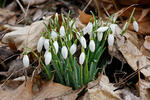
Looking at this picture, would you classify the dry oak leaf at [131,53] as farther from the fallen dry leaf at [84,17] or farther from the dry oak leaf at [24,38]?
the dry oak leaf at [24,38]

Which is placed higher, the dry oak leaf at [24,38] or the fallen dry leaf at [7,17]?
the fallen dry leaf at [7,17]

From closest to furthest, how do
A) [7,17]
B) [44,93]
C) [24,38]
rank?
[44,93], [24,38], [7,17]

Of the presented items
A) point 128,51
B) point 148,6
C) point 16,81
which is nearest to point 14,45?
point 16,81

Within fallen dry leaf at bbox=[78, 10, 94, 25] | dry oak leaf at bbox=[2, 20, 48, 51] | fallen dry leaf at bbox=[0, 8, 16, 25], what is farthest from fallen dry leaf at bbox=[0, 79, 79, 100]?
fallen dry leaf at bbox=[0, 8, 16, 25]

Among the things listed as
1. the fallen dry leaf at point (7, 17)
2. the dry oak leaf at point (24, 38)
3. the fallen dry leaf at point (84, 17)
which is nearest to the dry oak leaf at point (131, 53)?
the fallen dry leaf at point (84, 17)

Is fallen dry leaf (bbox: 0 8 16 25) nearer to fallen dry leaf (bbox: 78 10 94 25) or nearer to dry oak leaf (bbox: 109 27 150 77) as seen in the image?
fallen dry leaf (bbox: 78 10 94 25)

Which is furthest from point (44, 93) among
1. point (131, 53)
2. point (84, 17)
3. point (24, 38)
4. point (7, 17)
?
point (7, 17)

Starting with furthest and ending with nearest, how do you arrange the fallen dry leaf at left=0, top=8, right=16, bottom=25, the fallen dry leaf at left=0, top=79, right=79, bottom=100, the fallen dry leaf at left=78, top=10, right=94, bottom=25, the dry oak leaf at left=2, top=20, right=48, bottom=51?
1. the fallen dry leaf at left=0, top=8, right=16, bottom=25
2. the fallen dry leaf at left=78, top=10, right=94, bottom=25
3. the dry oak leaf at left=2, top=20, right=48, bottom=51
4. the fallen dry leaf at left=0, top=79, right=79, bottom=100

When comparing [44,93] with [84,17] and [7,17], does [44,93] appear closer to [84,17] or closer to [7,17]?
[84,17]

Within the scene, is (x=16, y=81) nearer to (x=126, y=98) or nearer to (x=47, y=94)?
(x=47, y=94)

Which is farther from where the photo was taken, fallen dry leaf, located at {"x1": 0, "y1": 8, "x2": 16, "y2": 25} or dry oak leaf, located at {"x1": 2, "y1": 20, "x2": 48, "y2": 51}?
fallen dry leaf, located at {"x1": 0, "y1": 8, "x2": 16, "y2": 25}

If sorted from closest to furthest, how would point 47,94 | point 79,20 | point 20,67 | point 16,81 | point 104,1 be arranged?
point 47,94 → point 16,81 → point 20,67 → point 79,20 → point 104,1
